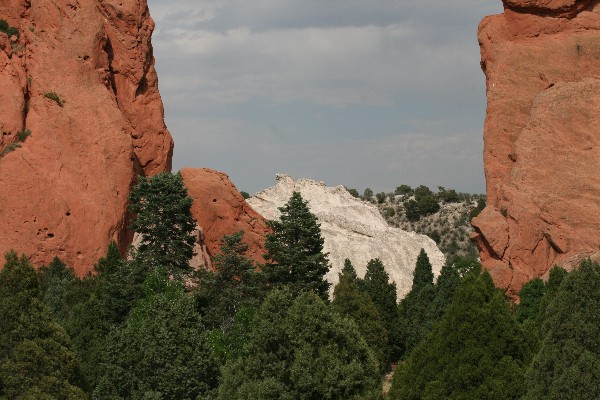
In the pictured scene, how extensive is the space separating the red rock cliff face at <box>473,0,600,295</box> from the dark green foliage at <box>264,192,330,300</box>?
1274cm

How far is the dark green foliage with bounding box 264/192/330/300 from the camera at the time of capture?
47.0m

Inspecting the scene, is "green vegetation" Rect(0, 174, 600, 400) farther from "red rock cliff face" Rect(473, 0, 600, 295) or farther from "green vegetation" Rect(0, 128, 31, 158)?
"green vegetation" Rect(0, 128, 31, 158)

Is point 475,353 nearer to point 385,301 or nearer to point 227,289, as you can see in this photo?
point 227,289

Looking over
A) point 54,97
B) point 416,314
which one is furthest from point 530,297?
point 54,97

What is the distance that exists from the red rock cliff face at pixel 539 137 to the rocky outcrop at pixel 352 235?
807 inches

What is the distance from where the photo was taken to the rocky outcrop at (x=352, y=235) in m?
82.9

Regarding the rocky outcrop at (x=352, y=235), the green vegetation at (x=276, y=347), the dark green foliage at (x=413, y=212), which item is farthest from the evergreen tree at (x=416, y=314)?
the dark green foliage at (x=413, y=212)

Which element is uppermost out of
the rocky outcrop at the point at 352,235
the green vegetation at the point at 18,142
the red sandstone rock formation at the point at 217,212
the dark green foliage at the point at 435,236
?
the dark green foliage at the point at 435,236

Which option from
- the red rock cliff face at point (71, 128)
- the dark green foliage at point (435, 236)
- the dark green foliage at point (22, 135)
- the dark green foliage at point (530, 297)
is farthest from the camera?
the dark green foliage at point (435, 236)

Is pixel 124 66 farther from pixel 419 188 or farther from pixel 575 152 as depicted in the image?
pixel 419 188

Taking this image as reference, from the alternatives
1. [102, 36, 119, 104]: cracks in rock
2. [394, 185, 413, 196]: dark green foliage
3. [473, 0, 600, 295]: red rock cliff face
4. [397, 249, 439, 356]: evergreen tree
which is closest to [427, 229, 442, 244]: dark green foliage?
[394, 185, 413, 196]: dark green foliage

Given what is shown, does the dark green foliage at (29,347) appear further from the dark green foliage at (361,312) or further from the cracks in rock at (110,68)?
the cracks in rock at (110,68)

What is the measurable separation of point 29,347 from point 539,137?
3384 cm

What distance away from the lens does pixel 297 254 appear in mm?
47000
